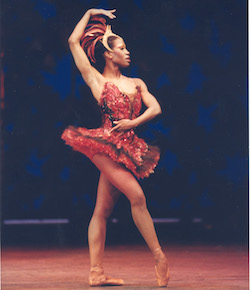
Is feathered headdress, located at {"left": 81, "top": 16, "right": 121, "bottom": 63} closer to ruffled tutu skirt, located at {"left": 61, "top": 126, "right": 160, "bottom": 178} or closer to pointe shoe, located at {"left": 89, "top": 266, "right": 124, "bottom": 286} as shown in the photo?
ruffled tutu skirt, located at {"left": 61, "top": 126, "right": 160, "bottom": 178}

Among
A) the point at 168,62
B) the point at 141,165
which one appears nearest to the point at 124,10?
the point at 168,62

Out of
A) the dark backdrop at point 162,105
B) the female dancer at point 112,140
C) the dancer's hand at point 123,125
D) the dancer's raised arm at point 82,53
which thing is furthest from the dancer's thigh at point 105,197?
the dark backdrop at point 162,105

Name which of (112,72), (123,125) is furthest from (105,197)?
(112,72)

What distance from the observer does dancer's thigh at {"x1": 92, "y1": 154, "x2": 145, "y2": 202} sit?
322 centimetres

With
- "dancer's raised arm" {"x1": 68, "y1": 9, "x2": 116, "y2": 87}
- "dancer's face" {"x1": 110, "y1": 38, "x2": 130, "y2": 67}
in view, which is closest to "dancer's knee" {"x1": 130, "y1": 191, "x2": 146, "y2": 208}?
"dancer's raised arm" {"x1": 68, "y1": 9, "x2": 116, "y2": 87}

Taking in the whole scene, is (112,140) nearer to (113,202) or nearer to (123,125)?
(123,125)

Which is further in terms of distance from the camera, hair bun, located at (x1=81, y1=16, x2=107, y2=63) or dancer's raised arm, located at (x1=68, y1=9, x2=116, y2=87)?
hair bun, located at (x1=81, y1=16, x2=107, y2=63)

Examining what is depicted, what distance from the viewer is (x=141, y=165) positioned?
3.31 meters

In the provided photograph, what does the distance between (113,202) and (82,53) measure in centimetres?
87

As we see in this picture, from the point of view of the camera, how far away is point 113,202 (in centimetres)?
339

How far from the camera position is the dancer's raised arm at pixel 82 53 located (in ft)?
10.8

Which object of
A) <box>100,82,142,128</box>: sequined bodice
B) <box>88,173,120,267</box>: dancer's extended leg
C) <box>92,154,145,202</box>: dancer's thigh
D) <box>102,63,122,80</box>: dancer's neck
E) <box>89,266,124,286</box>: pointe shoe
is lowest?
<box>89,266,124,286</box>: pointe shoe

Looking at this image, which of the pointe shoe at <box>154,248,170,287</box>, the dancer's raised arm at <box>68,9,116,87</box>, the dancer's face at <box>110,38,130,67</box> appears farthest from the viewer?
the dancer's face at <box>110,38,130,67</box>

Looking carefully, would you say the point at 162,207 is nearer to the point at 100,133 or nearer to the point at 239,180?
the point at 239,180
